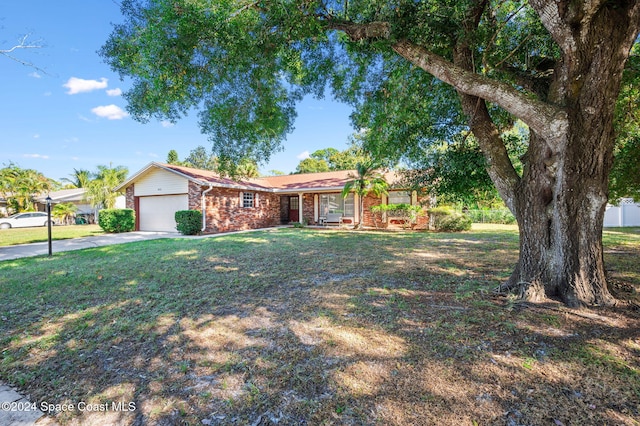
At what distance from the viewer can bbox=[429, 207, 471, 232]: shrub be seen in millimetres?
14891

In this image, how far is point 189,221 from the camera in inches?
543

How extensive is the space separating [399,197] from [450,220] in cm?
364

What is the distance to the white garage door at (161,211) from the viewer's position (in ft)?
50.7

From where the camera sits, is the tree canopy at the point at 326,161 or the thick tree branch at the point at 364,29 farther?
the tree canopy at the point at 326,161

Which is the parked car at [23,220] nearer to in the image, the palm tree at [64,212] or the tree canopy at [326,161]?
the palm tree at [64,212]

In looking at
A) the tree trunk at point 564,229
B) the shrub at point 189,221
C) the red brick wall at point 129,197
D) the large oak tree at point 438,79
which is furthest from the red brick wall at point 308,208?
the tree trunk at point 564,229

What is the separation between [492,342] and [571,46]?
3.77 m

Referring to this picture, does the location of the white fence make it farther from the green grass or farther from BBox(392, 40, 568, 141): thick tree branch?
the green grass

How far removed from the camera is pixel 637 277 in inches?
195

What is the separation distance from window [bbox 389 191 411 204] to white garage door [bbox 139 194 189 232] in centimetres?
1201

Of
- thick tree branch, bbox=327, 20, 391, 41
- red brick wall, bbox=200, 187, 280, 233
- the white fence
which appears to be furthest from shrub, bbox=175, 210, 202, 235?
the white fence

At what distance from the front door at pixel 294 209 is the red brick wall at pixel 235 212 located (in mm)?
1300

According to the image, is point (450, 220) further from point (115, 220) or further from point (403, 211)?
point (115, 220)

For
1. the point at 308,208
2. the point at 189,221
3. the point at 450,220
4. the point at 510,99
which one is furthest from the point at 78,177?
the point at 510,99
